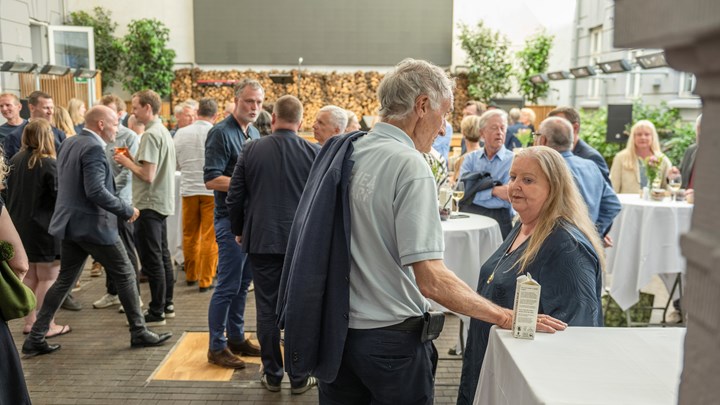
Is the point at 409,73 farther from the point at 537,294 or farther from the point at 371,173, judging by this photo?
the point at 537,294

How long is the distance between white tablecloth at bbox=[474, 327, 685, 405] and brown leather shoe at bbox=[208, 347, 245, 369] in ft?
7.62

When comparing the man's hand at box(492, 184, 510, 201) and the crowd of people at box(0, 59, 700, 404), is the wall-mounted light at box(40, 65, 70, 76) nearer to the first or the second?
the crowd of people at box(0, 59, 700, 404)

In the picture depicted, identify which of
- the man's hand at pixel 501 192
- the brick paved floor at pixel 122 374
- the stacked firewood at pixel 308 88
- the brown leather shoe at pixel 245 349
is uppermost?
the stacked firewood at pixel 308 88

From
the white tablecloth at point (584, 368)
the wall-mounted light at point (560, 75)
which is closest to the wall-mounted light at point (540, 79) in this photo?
the wall-mounted light at point (560, 75)

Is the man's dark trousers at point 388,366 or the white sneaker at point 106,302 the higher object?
the man's dark trousers at point 388,366

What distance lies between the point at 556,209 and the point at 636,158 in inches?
157

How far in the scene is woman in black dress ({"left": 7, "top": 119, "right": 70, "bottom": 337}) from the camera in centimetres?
418

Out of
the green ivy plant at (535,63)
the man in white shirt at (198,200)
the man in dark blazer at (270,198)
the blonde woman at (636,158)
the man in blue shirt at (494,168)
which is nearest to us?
the man in dark blazer at (270,198)

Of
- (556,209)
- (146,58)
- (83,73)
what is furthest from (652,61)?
(146,58)

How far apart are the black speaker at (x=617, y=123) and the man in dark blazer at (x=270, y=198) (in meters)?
7.54

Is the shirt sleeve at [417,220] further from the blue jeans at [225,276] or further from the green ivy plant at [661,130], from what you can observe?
the green ivy plant at [661,130]

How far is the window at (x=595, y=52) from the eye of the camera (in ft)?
47.2

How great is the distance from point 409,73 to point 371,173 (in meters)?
0.30

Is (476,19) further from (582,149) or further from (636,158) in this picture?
(582,149)
